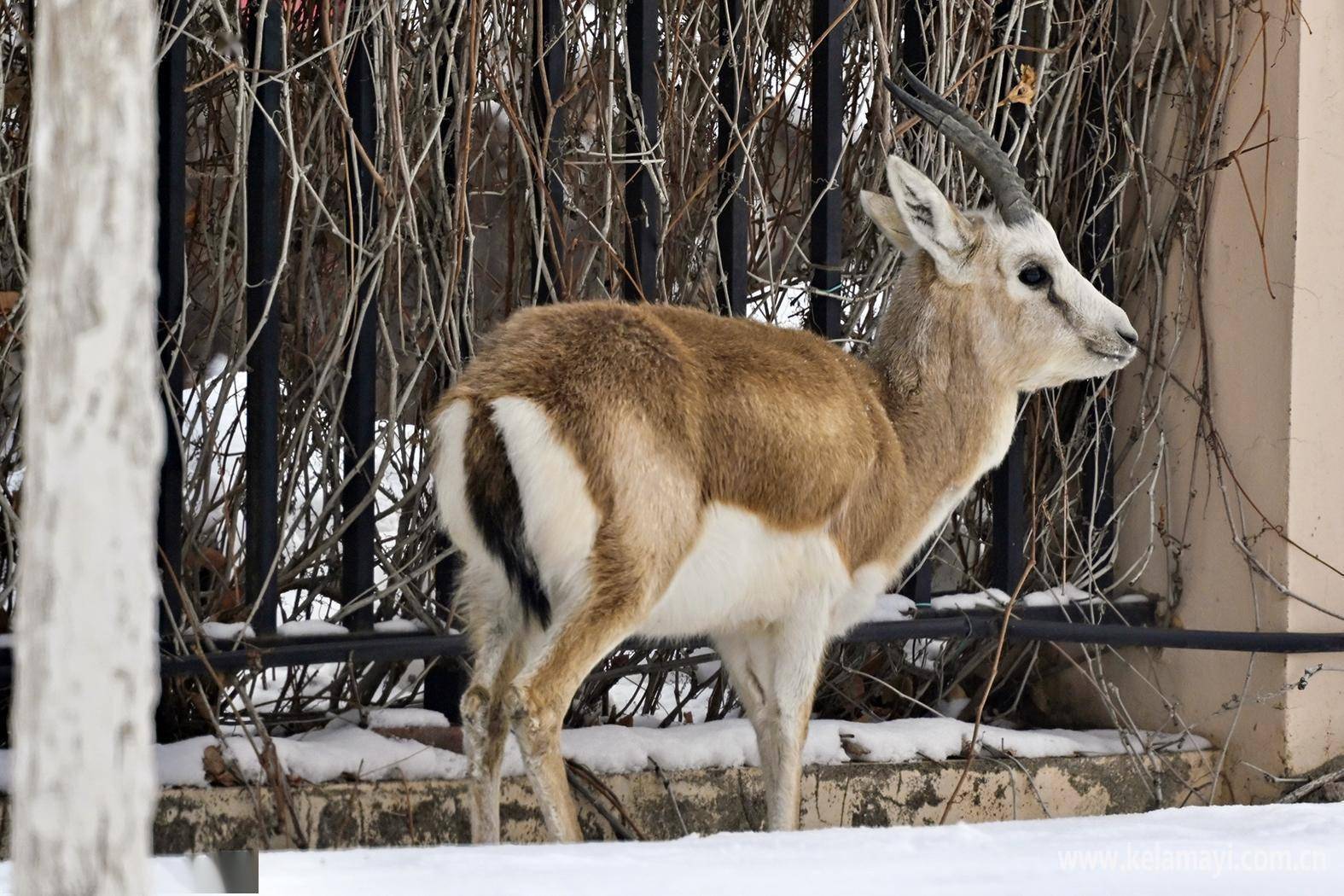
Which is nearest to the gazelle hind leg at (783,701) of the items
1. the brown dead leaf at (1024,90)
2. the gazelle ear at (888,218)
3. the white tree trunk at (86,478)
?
the gazelle ear at (888,218)

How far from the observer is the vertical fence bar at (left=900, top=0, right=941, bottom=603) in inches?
180

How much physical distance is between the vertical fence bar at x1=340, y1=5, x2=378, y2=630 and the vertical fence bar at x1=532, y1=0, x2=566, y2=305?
1.47 feet

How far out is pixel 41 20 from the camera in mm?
1301

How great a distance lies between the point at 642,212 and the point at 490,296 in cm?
140

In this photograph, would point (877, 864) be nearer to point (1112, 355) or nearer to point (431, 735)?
point (431, 735)

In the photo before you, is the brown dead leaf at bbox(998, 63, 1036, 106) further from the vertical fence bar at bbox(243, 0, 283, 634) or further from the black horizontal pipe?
the vertical fence bar at bbox(243, 0, 283, 634)

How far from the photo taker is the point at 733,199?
13.9ft

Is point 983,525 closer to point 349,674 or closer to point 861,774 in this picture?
point 861,774

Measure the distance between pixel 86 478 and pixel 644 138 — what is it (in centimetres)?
295

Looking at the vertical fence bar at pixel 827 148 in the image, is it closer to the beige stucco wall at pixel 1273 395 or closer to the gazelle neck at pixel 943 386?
the gazelle neck at pixel 943 386

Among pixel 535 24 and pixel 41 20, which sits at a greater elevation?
pixel 535 24

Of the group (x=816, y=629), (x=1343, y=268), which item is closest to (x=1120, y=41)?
(x=1343, y=268)

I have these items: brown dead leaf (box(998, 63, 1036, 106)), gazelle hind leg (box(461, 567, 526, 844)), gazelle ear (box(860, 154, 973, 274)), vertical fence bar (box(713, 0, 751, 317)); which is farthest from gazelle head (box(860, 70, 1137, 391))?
gazelle hind leg (box(461, 567, 526, 844))

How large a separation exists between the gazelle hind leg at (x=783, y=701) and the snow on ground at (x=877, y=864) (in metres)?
0.99
